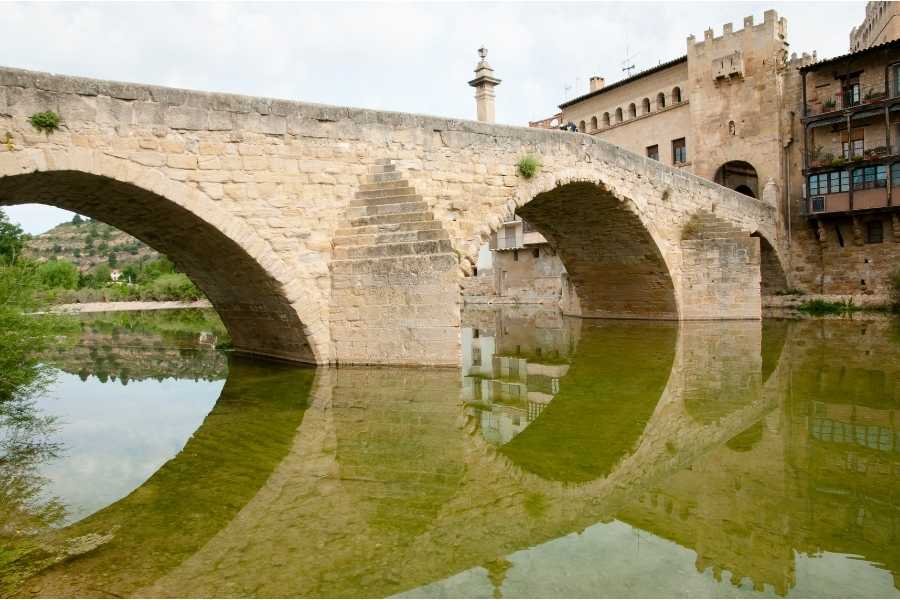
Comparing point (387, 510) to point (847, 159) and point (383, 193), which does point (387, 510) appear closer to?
point (383, 193)

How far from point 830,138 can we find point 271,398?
71.4 ft

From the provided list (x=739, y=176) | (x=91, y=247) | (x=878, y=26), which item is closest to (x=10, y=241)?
(x=739, y=176)

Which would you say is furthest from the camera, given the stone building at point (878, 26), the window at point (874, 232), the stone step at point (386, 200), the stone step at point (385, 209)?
the stone building at point (878, 26)

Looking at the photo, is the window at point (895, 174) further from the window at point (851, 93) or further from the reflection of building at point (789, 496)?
the reflection of building at point (789, 496)

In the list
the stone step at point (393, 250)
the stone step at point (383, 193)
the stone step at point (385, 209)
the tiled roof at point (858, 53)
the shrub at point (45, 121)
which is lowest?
the stone step at point (393, 250)

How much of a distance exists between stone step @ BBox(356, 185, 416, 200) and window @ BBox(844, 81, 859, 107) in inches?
740

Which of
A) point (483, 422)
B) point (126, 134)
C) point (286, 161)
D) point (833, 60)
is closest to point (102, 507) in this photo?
point (483, 422)

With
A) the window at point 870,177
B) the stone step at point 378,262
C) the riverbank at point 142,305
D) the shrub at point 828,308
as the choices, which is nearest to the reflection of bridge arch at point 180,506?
the stone step at point 378,262

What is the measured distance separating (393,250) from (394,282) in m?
0.44

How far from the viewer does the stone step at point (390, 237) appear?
9.02 m

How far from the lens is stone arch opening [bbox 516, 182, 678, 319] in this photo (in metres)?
14.6

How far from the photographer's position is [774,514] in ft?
12.2

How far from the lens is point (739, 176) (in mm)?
25938

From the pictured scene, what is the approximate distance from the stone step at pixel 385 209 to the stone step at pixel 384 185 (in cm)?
29
